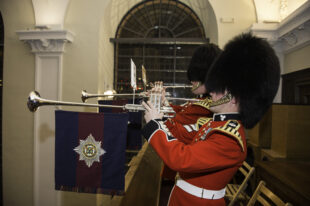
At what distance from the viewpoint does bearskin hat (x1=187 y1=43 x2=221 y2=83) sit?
7.38 ft

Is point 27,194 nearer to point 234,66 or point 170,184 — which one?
point 170,184

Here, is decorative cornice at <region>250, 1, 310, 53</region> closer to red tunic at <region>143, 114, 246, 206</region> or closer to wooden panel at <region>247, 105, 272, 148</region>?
wooden panel at <region>247, 105, 272, 148</region>

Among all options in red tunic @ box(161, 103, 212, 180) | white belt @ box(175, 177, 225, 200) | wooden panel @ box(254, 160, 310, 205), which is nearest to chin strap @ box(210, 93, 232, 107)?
white belt @ box(175, 177, 225, 200)

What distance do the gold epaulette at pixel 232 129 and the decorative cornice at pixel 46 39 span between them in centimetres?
384

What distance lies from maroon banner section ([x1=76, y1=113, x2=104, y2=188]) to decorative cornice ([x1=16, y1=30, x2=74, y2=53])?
2741 mm

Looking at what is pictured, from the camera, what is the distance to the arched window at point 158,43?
507cm

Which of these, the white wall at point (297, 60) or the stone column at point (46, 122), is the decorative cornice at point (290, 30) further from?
the stone column at point (46, 122)

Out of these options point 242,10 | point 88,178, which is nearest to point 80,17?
point 242,10

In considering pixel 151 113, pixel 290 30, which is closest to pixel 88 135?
pixel 151 113

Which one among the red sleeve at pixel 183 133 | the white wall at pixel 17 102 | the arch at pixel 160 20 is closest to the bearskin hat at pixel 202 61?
the red sleeve at pixel 183 133

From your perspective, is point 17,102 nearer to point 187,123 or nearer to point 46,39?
point 46,39

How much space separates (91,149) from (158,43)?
379 cm

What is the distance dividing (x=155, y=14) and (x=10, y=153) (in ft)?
15.4

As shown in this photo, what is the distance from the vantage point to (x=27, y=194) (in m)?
4.36
